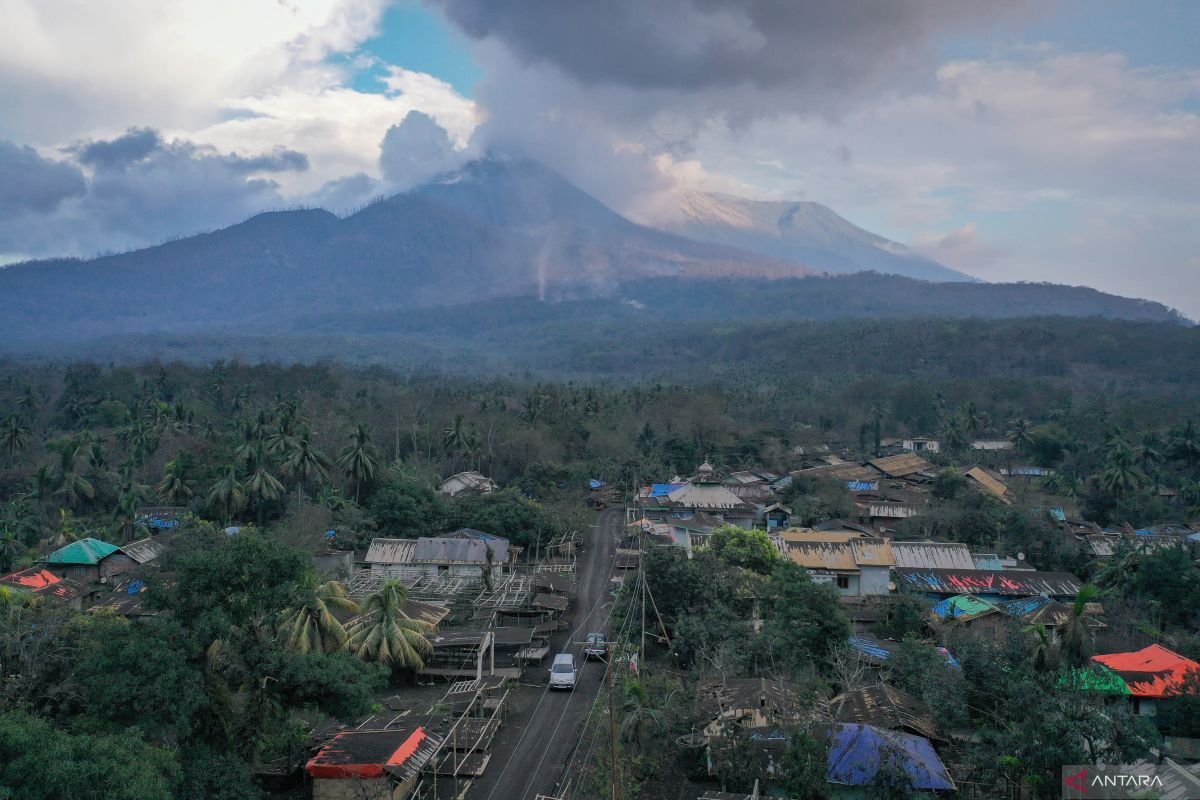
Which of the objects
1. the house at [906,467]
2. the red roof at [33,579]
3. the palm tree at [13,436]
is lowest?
the house at [906,467]

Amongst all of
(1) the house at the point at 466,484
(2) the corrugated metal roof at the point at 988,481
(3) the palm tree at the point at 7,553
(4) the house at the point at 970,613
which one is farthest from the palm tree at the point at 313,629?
(2) the corrugated metal roof at the point at 988,481

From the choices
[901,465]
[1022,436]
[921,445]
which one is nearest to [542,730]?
[901,465]

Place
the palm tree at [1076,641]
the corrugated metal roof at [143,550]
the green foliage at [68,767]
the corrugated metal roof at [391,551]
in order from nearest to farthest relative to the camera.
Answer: the green foliage at [68,767]
the palm tree at [1076,641]
the corrugated metal roof at [143,550]
the corrugated metal roof at [391,551]

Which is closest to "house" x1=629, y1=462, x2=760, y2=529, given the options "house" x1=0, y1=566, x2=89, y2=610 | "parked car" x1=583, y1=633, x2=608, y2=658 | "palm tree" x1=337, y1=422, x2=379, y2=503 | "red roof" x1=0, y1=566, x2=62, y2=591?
"palm tree" x1=337, y1=422, x2=379, y2=503

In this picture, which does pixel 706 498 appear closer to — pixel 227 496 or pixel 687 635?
pixel 687 635

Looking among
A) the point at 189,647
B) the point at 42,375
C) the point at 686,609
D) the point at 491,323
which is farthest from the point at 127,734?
the point at 491,323

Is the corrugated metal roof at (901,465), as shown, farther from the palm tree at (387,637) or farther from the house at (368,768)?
the house at (368,768)

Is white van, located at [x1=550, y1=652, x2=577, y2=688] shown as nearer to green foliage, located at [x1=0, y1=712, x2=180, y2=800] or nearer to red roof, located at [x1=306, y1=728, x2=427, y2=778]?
red roof, located at [x1=306, y1=728, x2=427, y2=778]

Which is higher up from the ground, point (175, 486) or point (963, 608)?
point (175, 486)
